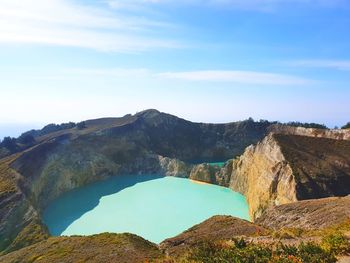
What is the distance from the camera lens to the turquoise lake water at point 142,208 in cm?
4150

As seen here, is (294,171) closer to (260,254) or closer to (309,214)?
(309,214)

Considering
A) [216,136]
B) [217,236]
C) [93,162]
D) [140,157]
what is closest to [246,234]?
[217,236]

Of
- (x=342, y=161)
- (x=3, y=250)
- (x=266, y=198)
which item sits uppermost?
(x=342, y=161)

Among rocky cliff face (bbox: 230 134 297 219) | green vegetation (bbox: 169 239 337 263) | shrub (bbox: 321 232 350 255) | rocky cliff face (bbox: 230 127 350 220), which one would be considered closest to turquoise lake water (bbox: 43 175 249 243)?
rocky cliff face (bbox: 230 134 297 219)

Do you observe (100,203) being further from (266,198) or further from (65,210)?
(266,198)

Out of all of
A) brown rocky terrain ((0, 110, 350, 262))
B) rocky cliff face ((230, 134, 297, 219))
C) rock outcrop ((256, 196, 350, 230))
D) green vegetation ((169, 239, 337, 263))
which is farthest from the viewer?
rocky cliff face ((230, 134, 297, 219))

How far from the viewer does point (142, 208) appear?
49531 millimetres

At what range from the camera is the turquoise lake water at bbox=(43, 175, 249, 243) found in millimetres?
41503

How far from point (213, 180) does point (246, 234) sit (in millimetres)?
45739

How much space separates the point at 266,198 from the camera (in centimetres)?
4353

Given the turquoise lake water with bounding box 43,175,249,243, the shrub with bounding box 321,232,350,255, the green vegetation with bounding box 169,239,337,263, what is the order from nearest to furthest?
the green vegetation with bounding box 169,239,337,263, the shrub with bounding box 321,232,350,255, the turquoise lake water with bounding box 43,175,249,243

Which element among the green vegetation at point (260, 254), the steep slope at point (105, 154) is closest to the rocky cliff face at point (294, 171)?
the green vegetation at point (260, 254)

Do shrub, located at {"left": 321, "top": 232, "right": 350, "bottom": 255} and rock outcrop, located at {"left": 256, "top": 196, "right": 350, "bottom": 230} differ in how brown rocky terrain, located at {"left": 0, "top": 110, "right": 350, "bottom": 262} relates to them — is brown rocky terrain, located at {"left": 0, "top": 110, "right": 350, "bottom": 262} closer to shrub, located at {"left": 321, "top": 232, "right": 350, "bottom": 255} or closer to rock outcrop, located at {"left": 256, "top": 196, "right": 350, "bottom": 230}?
rock outcrop, located at {"left": 256, "top": 196, "right": 350, "bottom": 230}

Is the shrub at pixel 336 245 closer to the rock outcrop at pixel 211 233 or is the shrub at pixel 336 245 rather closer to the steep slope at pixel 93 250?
the rock outcrop at pixel 211 233
